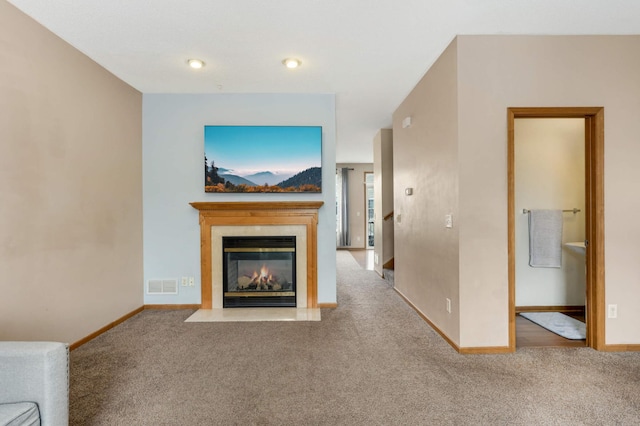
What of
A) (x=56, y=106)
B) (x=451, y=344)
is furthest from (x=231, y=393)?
(x=56, y=106)

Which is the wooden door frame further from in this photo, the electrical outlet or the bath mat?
the electrical outlet

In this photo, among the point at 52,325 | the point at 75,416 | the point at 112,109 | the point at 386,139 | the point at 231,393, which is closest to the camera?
the point at 75,416

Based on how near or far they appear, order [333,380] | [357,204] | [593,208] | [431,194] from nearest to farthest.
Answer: [333,380], [593,208], [431,194], [357,204]

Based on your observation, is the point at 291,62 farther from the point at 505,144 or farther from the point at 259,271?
the point at 259,271

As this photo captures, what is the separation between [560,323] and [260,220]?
351 cm

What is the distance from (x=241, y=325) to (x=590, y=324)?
10.7 feet

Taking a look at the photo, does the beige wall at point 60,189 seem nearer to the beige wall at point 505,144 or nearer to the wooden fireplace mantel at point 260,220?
the wooden fireplace mantel at point 260,220

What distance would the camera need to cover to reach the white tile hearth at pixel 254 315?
137 inches

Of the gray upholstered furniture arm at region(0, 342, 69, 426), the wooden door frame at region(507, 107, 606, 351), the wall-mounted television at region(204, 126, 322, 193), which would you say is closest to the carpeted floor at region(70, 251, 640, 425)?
the wooden door frame at region(507, 107, 606, 351)

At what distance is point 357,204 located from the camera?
9.60 m

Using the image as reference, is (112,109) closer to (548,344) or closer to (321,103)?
(321,103)

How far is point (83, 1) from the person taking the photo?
7.08 feet

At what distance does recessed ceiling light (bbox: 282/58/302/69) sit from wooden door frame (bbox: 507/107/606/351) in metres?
1.96

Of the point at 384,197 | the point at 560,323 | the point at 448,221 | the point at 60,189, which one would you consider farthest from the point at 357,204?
the point at 60,189
